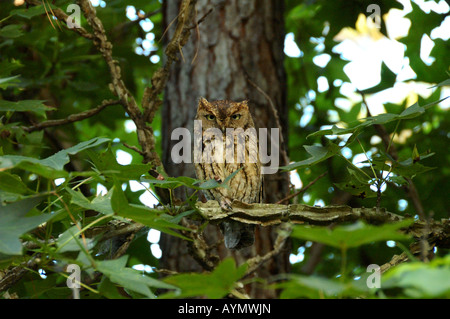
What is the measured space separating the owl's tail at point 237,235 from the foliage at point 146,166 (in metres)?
0.30

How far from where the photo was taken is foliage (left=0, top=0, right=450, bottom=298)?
3.58 feet

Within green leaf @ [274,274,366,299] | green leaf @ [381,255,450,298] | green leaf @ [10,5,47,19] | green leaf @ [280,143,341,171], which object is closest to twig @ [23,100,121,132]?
green leaf @ [10,5,47,19]

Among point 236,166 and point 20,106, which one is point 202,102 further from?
point 20,106

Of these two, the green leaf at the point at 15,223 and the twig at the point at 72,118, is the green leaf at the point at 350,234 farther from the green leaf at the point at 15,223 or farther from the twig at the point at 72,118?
the twig at the point at 72,118

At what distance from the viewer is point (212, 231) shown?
128 inches

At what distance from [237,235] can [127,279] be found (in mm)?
1366

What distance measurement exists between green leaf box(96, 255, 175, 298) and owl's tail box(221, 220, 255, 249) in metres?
1.26

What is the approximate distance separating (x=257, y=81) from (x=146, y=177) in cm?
192

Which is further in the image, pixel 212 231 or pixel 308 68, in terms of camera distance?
pixel 308 68
